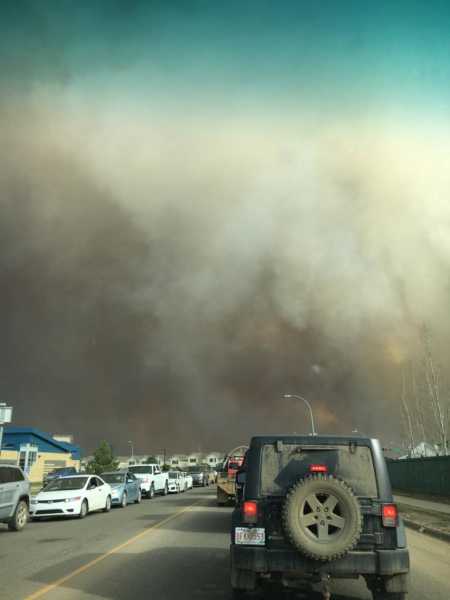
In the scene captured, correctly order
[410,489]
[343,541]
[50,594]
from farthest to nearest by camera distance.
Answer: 1. [410,489]
2. [50,594]
3. [343,541]

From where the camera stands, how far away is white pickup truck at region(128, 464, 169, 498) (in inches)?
1189

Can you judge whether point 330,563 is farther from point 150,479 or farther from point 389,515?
point 150,479

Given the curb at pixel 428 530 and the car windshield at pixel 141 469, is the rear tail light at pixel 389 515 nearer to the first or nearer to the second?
the curb at pixel 428 530

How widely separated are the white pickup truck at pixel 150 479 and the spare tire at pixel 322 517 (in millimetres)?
26071

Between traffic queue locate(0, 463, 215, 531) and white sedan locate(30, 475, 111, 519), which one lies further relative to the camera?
white sedan locate(30, 475, 111, 519)

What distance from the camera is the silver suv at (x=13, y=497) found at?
1440 centimetres

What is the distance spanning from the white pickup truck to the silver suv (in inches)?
598

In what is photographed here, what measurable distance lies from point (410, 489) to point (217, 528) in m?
22.3

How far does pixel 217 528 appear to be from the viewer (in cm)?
1462

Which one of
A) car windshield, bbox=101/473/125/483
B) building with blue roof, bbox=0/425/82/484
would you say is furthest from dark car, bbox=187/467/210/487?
car windshield, bbox=101/473/125/483

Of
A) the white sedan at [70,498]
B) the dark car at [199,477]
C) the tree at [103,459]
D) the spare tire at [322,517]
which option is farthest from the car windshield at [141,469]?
the tree at [103,459]

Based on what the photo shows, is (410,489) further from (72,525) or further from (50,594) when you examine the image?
(50,594)

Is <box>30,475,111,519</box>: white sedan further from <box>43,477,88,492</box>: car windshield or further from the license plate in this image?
the license plate

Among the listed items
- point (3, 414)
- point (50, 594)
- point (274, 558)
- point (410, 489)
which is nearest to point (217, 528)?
point (50, 594)
